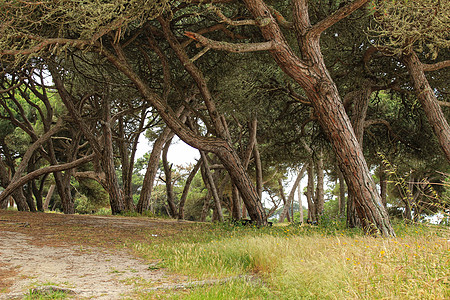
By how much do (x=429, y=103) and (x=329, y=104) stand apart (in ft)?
11.0

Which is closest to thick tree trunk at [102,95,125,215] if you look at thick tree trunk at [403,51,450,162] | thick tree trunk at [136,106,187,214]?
thick tree trunk at [136,106,187,214]

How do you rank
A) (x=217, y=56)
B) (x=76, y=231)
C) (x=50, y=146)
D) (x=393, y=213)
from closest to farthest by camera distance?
(x=76, y=231) → (x=217, y=56) → (x=50, y=146) → (x=393, y=213)

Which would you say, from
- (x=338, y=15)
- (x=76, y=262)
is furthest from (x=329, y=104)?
(x=76, y=262)

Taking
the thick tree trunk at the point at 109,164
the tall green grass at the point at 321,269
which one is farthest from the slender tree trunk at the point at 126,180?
the tall green grass at the point at 321,269

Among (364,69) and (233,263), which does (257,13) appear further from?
(233,263)

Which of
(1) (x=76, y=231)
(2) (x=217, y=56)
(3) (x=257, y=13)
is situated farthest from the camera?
(2) (x=217, y=56)

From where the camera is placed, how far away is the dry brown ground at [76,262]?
14.6 feet

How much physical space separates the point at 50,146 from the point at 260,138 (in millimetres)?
10054

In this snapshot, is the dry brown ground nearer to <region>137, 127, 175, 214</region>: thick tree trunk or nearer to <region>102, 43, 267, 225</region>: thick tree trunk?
<region>102, 43, 267, 225</region>: thick tree trunk

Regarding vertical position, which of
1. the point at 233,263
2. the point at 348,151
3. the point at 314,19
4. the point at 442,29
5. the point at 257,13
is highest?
the point at 314,19

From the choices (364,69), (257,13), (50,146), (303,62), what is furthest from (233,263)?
(50,146)

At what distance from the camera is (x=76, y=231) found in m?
9.18

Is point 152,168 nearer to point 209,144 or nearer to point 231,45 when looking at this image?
point 209,144

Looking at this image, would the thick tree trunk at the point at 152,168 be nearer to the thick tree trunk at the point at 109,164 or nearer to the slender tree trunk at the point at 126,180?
the thick tree trunk at the point at 109,164
